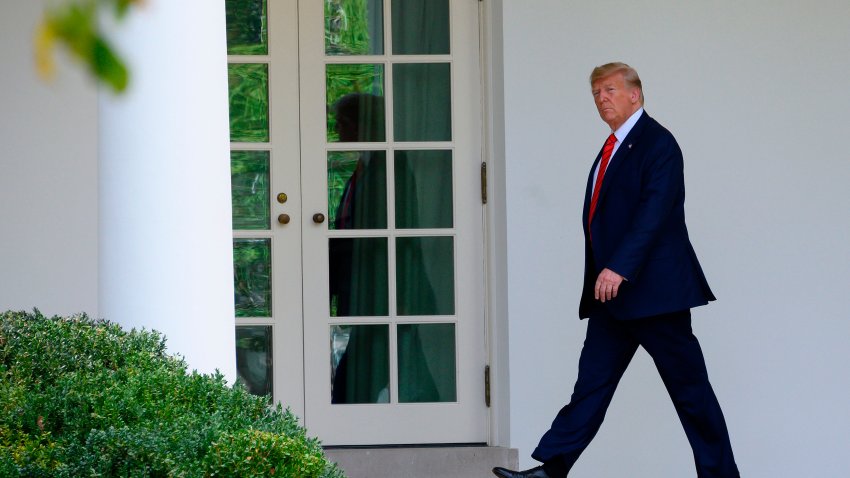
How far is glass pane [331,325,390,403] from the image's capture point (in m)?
6.02

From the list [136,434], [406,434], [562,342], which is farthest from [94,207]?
[136,434]

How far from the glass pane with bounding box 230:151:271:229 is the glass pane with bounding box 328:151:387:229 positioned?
1.13ft

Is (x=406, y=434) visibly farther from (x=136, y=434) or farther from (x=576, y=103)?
(x=136, y=434)

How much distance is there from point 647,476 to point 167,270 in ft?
10.00

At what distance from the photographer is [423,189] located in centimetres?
Answer: 601

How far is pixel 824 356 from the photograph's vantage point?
5.81 metres

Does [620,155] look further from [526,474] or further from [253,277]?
[253,277]

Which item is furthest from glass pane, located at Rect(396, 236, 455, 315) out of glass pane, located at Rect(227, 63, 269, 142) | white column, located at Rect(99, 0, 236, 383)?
white column, located at Rect(99, 0, 236, 383)

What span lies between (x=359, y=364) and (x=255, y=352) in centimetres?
55

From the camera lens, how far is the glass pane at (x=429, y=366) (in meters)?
6.01

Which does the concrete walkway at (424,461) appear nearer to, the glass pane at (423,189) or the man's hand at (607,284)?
the glass pane at (423,189)

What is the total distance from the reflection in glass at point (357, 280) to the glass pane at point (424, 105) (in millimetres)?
600

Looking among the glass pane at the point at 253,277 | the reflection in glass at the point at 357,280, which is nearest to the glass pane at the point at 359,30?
the reflection in glass at the point at 357,280

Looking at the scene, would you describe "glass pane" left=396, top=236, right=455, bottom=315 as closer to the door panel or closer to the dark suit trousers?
the door panel
